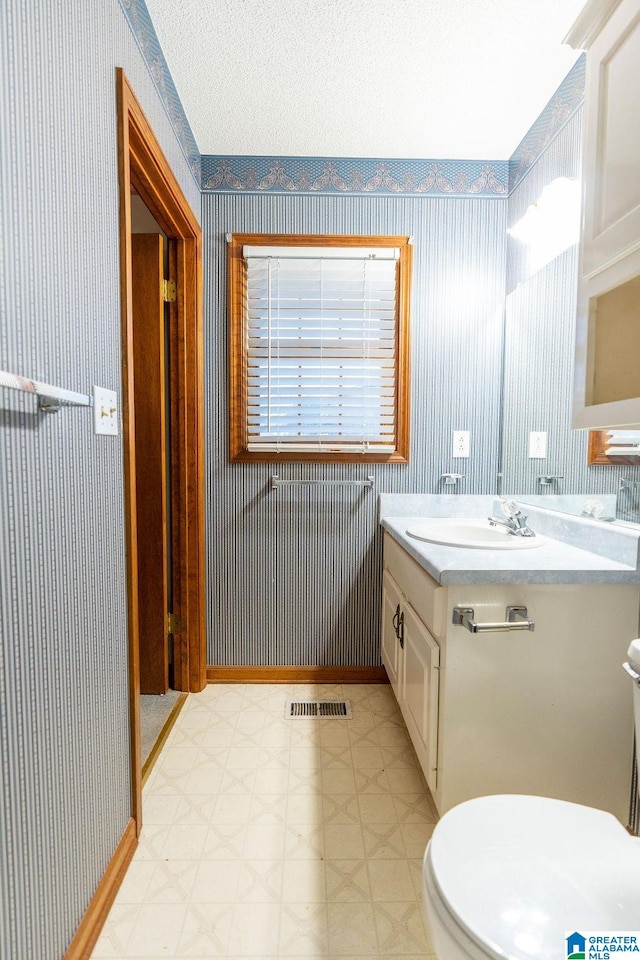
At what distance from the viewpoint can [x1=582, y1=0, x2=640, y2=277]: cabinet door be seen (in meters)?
0.97

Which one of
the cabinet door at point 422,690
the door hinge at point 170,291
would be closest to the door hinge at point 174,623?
the cabinet door at point 422,690

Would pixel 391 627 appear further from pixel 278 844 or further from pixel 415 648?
pixel 278 844

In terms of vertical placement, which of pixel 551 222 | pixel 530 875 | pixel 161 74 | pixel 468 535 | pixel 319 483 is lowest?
pixel 530 875

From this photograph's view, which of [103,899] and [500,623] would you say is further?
[500,623]

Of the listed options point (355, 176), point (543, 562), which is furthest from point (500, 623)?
point (355, 176)

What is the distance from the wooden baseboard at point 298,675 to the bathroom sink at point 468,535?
2.60 ft

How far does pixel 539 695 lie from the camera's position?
1357 millimetres

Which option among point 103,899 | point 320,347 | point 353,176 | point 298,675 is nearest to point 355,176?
point 353,176

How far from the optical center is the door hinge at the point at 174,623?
2.27 m

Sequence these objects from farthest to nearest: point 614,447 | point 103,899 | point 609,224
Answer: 1. point 614,447
2. point 103,899
3. point 609,224

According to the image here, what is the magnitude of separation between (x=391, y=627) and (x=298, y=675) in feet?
1.95

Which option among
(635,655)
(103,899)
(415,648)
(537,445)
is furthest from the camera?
(537,445)

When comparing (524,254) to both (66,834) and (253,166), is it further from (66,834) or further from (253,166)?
(66,834)

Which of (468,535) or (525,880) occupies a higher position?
(468,535)
